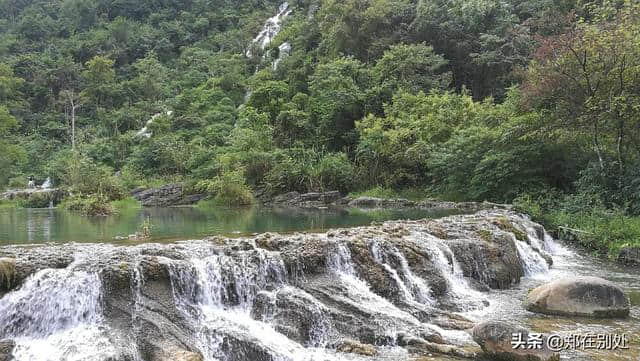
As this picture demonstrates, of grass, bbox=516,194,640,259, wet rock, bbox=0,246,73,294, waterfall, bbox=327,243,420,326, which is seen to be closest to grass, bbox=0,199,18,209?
wet rock, bbox=0,246,73,294

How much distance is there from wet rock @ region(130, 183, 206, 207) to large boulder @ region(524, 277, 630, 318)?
22326mm

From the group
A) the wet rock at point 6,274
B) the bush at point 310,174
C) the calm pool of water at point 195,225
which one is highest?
the bush at point 310,174

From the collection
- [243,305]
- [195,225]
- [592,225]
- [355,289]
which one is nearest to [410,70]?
[592,225]

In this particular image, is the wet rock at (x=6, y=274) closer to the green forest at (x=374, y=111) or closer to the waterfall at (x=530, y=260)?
the waterfall at (x=530, y=260)

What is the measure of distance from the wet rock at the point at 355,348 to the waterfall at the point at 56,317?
348cm

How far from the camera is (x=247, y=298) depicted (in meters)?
9.43

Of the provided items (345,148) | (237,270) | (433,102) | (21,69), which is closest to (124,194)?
(345,148)

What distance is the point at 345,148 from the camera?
3152cm

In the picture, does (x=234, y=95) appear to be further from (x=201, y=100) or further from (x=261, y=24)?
(x=261, y=24)

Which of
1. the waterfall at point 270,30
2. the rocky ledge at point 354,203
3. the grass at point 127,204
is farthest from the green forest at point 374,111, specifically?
the rocky ledge at point 354,203

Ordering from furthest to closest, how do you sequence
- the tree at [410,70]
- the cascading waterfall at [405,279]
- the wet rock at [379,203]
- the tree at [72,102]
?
the tree at [72,102] → the tree at [410,70] → the wet rock at [379,203] → the cascading waterfall at [405,279]

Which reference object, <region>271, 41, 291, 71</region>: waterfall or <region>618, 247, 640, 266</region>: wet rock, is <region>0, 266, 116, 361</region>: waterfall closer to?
<region>618, 247, 640, 266</region>: wet rock

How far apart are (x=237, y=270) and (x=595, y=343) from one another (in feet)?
20.5

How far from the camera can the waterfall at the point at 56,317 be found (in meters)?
7.17
